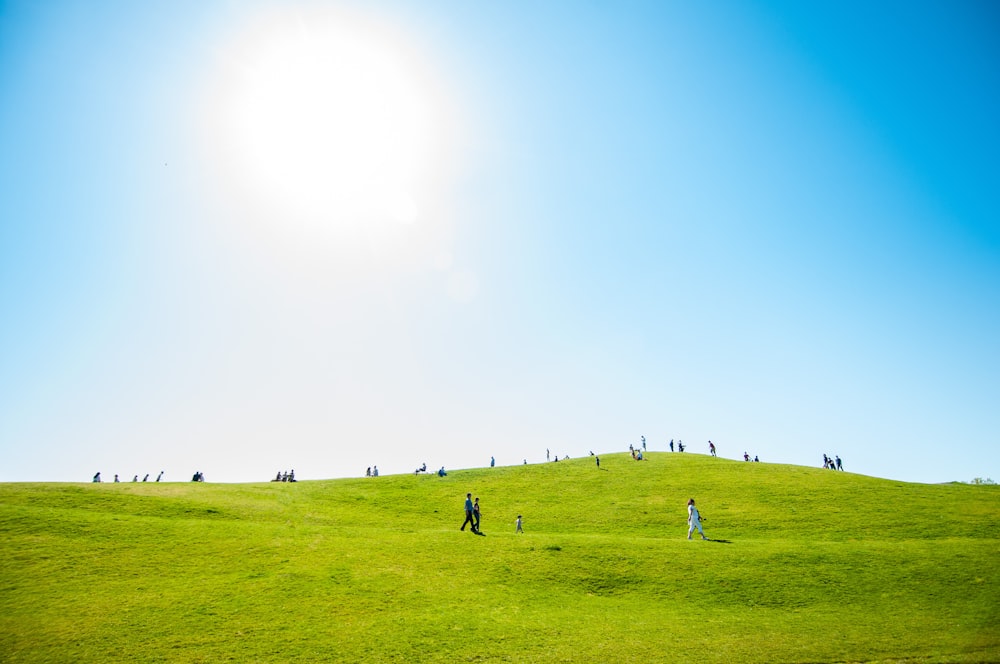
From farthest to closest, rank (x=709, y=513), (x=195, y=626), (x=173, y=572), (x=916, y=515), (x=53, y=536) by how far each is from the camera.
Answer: (x=709, y=513), (x=916, y=515), (x=53, y=536), (x=173, y=572), (x=195, y=626)

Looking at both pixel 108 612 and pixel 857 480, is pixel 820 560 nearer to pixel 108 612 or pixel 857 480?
pixel 857 480

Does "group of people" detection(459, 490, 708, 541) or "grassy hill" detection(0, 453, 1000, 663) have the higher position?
"group of people" detection(459, 490, 708, 541)

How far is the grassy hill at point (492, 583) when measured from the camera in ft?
66.2

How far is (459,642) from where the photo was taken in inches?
Answer: 814

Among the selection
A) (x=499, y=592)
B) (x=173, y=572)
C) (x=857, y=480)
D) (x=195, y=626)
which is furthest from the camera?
(x=857, y=480)

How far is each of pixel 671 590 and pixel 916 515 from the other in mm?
30681

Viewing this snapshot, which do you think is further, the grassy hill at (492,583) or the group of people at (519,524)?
the group of people at (519,524)

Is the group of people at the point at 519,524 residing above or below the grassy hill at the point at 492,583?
above

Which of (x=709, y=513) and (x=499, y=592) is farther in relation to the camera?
(x=709, y=513)

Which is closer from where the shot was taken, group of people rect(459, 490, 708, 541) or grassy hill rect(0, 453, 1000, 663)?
grassy hill rect(0, 453, 1000, 663)

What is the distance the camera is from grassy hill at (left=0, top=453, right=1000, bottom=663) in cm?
2019

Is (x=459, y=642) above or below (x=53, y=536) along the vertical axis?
below

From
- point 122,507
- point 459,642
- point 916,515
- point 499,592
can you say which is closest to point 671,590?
point 499,592

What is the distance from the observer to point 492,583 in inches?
1072
